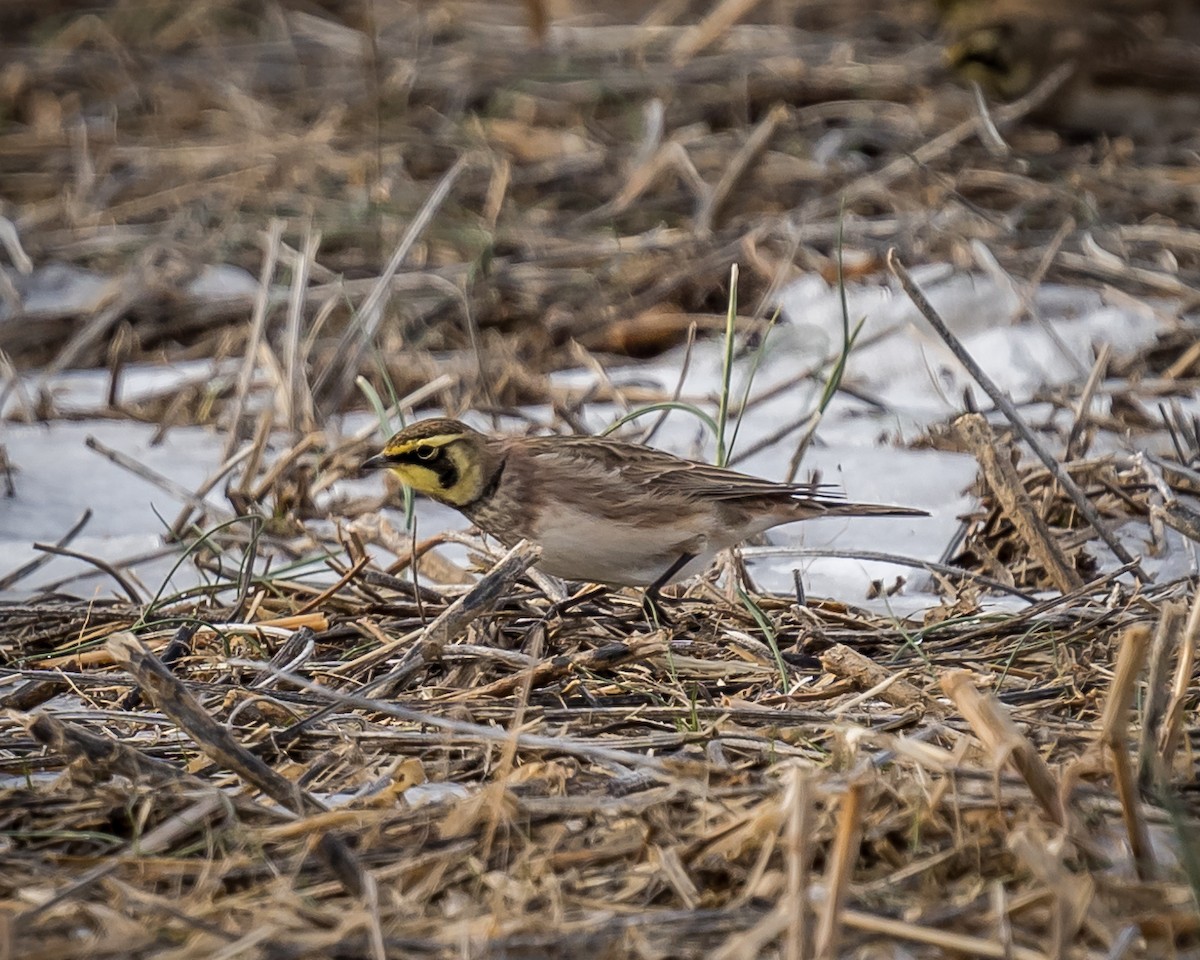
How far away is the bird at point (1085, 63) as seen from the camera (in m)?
9.13

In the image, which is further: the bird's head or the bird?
the bird

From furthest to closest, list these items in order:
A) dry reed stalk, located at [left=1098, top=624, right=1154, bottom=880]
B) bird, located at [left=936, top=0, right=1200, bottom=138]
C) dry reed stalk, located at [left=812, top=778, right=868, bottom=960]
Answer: bird, located at [left=936, top=0, right=1200, bottom=138] → dry reed stalk, located at [left=1098, top=624, right=1154, bottom=880] → dry reed stalk, located at [left=812, top=778, right=868, bottom=960]

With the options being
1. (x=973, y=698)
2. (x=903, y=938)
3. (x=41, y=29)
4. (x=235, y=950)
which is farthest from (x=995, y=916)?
(x=41, y=29)

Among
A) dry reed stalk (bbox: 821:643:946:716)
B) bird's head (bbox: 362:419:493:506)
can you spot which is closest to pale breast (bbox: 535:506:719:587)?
bird's head (bbox: 362:419:493:506)

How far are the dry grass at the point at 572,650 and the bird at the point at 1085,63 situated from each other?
0.98ft

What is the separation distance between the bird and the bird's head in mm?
5685

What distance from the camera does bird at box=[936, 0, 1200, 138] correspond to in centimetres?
913

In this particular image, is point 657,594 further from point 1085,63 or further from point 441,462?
point 1085,63

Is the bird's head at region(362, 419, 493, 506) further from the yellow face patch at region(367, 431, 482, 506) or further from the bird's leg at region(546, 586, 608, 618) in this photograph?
the bird's leg at region(546, 586, 608, 618)

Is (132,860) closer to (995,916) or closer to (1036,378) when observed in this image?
(995,916)

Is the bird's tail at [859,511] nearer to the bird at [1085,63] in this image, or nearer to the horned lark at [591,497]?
the horned lark at [591,497]

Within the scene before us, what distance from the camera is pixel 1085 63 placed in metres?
9.20

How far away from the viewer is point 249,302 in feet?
26.5

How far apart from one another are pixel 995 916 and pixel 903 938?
0.18m
